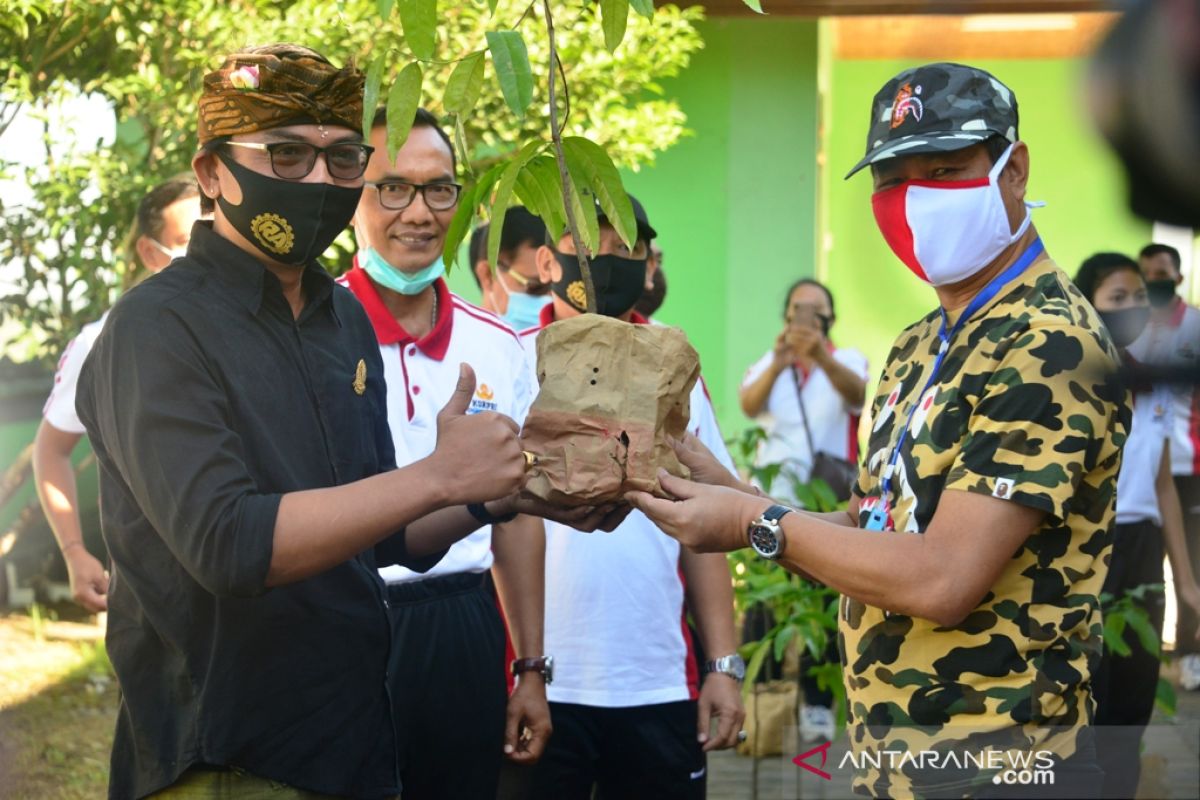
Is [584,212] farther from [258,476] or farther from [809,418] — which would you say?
[809,418]

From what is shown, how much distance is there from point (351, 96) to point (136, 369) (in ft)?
2.25

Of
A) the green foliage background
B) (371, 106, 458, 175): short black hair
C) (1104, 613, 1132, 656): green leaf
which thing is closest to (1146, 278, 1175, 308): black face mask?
(371, 106, 458, 175): short black hair

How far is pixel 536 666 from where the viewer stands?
3424 mm

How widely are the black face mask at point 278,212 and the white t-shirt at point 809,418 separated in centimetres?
424

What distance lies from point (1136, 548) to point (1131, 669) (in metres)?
0.51

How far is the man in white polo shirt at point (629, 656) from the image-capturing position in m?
3.63

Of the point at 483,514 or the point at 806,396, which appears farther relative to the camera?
the point at 806,396

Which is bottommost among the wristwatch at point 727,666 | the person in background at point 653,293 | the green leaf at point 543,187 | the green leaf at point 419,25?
the wristwatch at point 727,666

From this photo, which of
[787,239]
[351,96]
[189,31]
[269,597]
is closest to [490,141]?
[189,31]

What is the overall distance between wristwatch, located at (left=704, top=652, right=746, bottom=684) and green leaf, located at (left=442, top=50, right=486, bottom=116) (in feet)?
5.58

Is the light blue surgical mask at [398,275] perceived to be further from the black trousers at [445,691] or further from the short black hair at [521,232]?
the short black hair at [521,232]

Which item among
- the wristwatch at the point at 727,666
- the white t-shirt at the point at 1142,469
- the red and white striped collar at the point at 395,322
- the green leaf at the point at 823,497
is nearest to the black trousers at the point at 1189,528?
the white t-shirt at the point at 1142,469

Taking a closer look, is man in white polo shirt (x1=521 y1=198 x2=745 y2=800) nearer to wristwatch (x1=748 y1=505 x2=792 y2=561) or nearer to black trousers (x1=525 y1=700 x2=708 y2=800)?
black trousers (x1=525 y1=700 x2=708 y2=800)

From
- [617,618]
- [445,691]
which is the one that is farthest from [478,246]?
[445,691]
